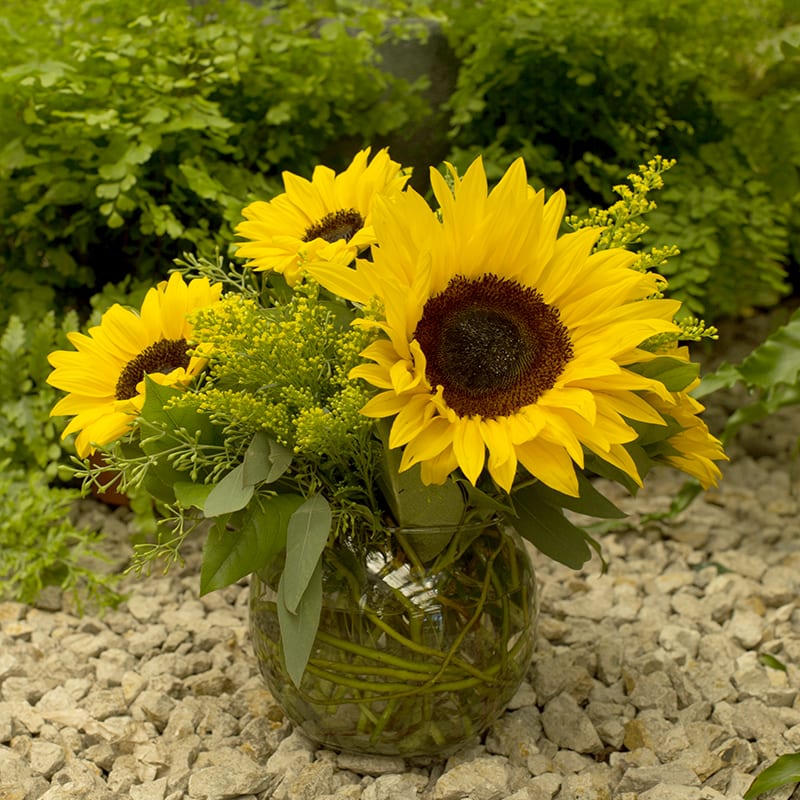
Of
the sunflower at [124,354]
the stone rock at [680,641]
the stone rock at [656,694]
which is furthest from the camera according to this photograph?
the stone rock at [680,641]

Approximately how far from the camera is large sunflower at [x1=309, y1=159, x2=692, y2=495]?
0.78 meters

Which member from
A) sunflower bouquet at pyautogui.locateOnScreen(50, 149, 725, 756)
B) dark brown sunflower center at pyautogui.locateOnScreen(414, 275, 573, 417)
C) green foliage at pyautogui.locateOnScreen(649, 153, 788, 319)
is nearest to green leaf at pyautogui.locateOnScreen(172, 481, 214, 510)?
sunflower bouquet at pyautogui.locateOnScreen(50, 149, 725, 756)

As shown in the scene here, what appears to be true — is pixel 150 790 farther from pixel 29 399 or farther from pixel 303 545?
pixel 29 399

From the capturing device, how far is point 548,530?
38.3 inches

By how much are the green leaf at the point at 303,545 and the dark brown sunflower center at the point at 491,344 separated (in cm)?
16

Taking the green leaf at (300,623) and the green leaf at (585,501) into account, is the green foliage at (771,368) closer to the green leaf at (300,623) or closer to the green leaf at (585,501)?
the green leaf at (585,501)

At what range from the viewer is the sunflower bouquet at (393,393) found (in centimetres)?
79

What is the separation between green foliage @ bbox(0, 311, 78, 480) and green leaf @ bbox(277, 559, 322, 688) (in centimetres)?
103

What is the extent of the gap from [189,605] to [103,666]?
215 millimetres

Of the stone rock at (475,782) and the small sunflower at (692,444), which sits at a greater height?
the small sunflower at (692,444)

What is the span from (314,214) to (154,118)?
2.92ft

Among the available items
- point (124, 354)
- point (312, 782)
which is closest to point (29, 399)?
point (124, 354)

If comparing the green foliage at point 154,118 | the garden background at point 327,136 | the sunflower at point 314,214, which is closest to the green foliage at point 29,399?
the garden background at point 327,136

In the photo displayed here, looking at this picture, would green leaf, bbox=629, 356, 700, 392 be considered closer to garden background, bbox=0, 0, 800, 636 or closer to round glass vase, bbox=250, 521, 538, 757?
round glass vase, bbox=250, 521, 538, 757
